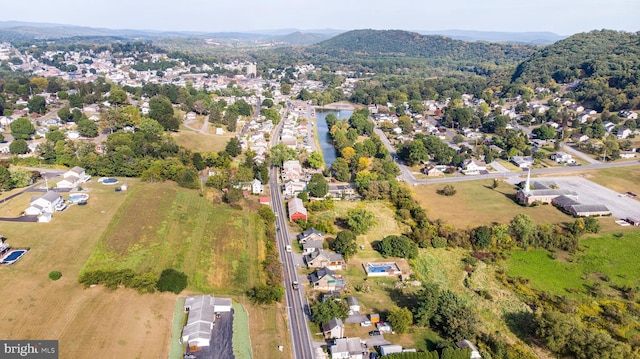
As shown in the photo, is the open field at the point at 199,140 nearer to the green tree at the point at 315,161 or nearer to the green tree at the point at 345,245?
the green tree at the point at 315,161

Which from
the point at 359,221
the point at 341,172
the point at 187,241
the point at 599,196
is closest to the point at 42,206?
the point at 187,241

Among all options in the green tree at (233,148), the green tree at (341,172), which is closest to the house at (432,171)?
the green tree at (341,172)

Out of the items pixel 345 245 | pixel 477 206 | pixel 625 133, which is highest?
pixel 625 133

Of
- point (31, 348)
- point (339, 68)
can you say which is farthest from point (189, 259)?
point (339, 68)

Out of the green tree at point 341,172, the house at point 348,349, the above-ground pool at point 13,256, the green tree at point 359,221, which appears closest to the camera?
the house at point 348,349

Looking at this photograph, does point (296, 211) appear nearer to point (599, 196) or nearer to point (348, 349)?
point (348, 349)

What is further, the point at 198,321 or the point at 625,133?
the point at 625,133

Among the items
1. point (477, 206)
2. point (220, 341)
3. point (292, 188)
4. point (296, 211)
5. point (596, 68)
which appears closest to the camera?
point (220, 341)
